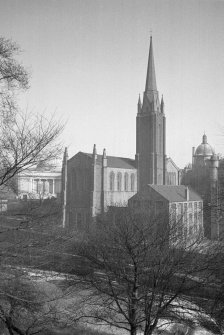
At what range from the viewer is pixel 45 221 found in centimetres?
642

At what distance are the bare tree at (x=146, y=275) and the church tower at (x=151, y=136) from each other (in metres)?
39.7

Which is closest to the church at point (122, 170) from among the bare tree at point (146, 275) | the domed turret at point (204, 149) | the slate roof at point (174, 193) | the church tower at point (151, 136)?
the church tower at point (151, 136)

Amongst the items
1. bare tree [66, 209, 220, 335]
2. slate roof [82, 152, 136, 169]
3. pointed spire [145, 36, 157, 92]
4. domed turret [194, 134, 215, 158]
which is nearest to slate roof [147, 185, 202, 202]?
slate roof [82, 152, 136, 169]

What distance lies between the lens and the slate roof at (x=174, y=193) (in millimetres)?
41763

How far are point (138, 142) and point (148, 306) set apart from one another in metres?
46.5

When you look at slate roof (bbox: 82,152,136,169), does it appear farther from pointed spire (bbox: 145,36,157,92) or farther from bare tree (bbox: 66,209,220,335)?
bare tree (bbox: 66,209,220,335)

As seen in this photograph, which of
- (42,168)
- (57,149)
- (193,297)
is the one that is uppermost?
(57,149)

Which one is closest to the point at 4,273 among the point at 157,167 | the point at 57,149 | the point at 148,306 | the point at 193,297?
the point at 57,149

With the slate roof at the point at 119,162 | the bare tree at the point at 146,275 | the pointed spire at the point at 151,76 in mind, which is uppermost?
the pointed spire at the point at 151,76

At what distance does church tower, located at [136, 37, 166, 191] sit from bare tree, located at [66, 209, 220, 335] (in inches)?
1564

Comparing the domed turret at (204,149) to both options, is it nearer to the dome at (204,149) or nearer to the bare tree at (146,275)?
the dome at (204,149)

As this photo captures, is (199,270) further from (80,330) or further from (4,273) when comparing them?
(4,273)

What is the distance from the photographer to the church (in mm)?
49344

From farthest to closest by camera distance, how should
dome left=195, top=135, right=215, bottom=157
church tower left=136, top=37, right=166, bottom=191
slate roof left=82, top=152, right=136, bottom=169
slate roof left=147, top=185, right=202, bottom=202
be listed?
1. dome left=195, top=135, right=215, bottom=157
2. church tower left=136, top=37, right=166, bottom=191
3. slate roof left=82, top=152, right=136, bottom=169
4. slate roof left=147, top=185, right=202, bottom=202
